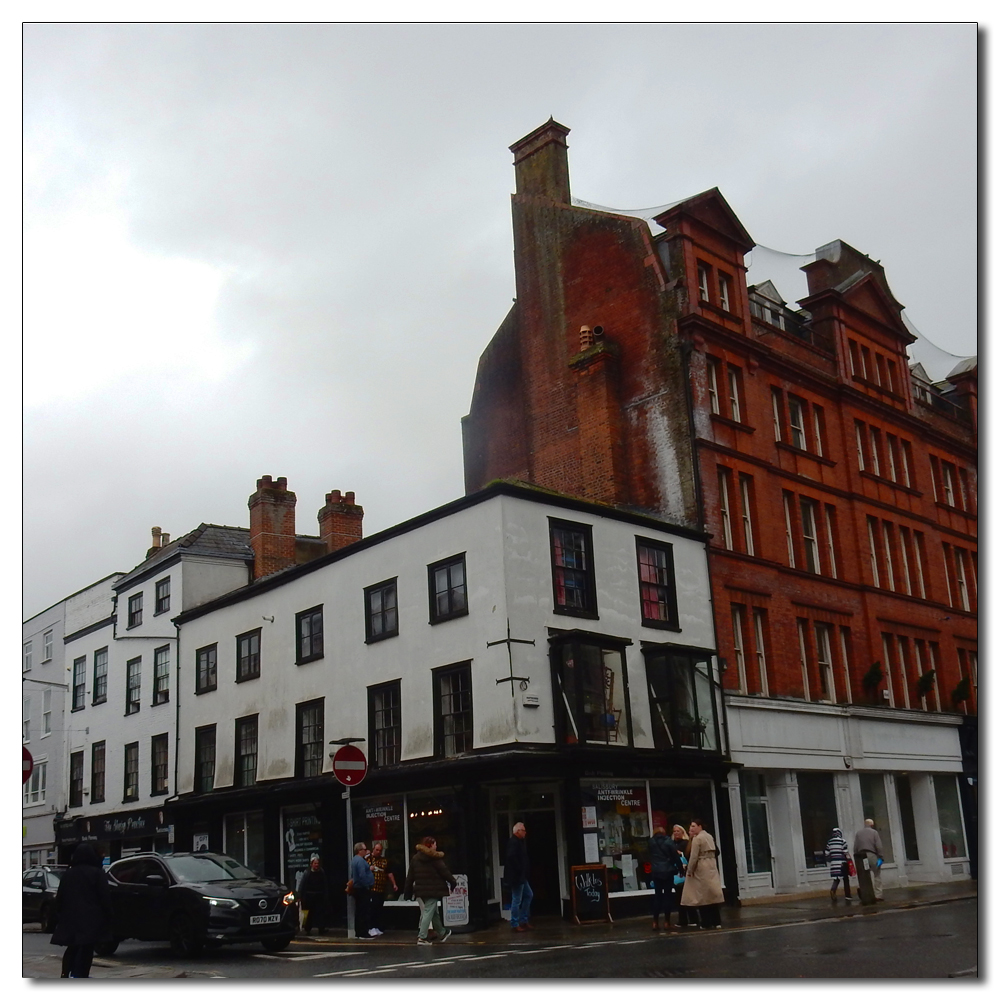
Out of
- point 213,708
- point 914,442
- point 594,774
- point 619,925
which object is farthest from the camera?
point 914,442

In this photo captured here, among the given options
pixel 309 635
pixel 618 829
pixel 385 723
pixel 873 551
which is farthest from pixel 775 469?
pixel 309 635

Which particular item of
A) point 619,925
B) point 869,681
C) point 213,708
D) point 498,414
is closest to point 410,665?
point 619,925

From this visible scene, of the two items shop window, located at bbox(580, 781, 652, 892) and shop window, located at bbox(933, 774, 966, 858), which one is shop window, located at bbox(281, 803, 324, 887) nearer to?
shop window, located at bbox(580, 781, 652, 892)

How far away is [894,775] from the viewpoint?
33.3 metres

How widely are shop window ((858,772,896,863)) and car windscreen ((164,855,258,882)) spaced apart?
1884 centimetres

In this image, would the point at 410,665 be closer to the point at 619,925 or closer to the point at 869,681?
the point at 619,925

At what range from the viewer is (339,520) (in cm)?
3778

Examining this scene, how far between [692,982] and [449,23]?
36.3 ft

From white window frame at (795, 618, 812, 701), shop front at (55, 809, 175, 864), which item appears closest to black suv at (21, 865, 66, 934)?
shop front at (55, 809, 175, 864)

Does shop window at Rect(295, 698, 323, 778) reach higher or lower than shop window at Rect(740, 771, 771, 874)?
higher

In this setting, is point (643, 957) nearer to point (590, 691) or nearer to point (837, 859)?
point (590, 691)

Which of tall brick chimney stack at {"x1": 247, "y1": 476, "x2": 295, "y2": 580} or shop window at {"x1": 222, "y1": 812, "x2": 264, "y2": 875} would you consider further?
tall brick chimney stack at {"x1": 247, "y1": 476, "x2": 295, "y2": 580}

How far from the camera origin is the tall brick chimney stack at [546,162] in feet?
113

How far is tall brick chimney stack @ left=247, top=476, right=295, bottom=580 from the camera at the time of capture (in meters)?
36.5
